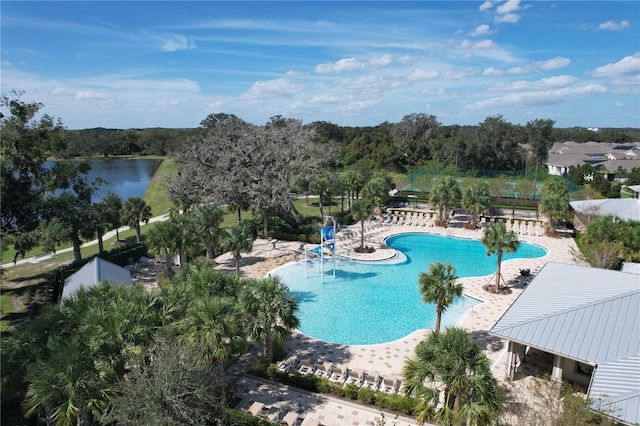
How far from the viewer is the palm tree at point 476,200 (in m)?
35.7

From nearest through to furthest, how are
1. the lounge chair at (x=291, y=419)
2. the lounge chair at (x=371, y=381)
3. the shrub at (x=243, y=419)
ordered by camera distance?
the shrub at (x=243, y=419), the lounge chair at (x=291, y=419), the lounge chair at (x=371, y=381)

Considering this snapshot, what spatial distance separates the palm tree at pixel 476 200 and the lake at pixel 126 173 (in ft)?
167

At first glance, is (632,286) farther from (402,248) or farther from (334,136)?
(334,136)

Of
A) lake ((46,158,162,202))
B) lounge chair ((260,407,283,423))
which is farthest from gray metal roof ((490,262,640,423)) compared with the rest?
lake ((46,158,162,202))

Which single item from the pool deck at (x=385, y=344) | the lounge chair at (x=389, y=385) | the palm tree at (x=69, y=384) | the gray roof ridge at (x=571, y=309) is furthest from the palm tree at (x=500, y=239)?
the palm tree at (x=69, y=384)

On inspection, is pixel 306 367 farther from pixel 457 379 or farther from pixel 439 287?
pixel 457 379

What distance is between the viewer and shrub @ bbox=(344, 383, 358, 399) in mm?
14164

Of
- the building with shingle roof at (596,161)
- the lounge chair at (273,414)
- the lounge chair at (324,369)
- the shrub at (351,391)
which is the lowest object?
the lounge chair at (273,414)

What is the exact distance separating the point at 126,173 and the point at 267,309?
9529 cm

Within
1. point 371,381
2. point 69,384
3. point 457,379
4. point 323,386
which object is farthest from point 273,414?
point 457,379

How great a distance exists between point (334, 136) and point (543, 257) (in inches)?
2760

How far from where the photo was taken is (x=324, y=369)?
16.2 meters

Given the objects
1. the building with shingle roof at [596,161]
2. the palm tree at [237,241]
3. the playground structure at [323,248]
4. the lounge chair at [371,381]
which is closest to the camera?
the lounge chair at [371,381]

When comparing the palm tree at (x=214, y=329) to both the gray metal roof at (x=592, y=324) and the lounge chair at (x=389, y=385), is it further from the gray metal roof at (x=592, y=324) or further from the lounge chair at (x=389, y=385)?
the gray metal roof at (x=592, y=324)
